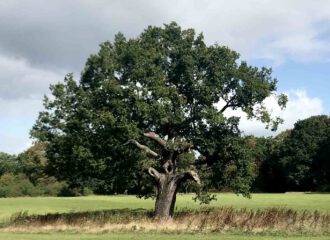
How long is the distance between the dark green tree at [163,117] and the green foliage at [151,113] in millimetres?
65

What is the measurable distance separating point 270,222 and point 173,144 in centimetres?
832

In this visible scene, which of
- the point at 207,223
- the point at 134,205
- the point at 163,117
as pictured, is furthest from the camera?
the point at 134,205

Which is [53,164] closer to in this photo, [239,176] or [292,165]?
[239,176]

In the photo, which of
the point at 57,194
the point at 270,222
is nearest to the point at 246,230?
the point at 270,222

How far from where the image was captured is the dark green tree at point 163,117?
102ft

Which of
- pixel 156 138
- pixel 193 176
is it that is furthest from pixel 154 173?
pixel 193 176

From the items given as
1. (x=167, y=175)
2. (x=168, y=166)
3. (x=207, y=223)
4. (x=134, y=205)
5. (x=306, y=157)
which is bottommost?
(x=207, y=223)

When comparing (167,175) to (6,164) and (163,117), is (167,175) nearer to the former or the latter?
(163,117)

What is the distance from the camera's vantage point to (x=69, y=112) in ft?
107

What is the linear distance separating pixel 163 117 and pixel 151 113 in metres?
0.77

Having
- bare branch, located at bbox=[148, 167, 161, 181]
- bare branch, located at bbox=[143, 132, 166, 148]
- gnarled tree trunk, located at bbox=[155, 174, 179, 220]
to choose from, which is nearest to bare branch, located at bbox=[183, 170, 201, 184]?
gnarled tree trunk, located at bbox=[155, 174, 179, 220]

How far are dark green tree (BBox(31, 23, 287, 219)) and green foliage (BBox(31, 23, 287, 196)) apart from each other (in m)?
0.07

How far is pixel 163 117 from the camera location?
30.0 meters

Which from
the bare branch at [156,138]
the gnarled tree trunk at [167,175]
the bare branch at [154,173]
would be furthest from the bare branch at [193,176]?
the bare branch at [156,138]
